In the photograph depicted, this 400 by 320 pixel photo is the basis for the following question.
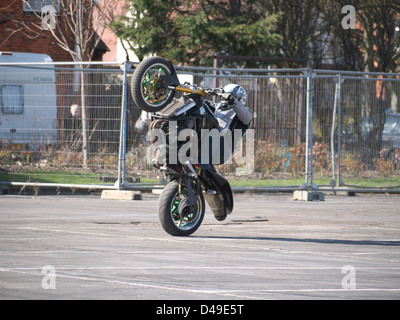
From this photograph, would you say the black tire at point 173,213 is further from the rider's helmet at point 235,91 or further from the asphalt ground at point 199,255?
the rider's helmet at point 235,91

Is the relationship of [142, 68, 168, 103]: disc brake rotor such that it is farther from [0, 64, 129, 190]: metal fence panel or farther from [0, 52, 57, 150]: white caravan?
[0, 52, 57, 150]: white caravan

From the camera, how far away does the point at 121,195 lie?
14.1 metres

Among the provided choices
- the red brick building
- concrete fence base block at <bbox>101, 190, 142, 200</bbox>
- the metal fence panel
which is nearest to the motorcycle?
concrete fence base block at <bbox>101, 190, 142, 200</bbox>

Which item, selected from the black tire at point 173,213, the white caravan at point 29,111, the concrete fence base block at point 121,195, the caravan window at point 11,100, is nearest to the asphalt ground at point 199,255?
the black tire at point 173,213

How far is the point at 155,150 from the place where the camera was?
8727 millimetres

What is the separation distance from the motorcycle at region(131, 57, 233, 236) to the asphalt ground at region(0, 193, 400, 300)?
0.28 m

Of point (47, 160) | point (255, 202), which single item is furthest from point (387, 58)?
point (47, 160)

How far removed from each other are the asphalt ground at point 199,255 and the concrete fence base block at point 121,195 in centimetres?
135

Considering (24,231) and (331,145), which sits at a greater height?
(331,145)

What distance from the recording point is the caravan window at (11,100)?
14.5 meters
